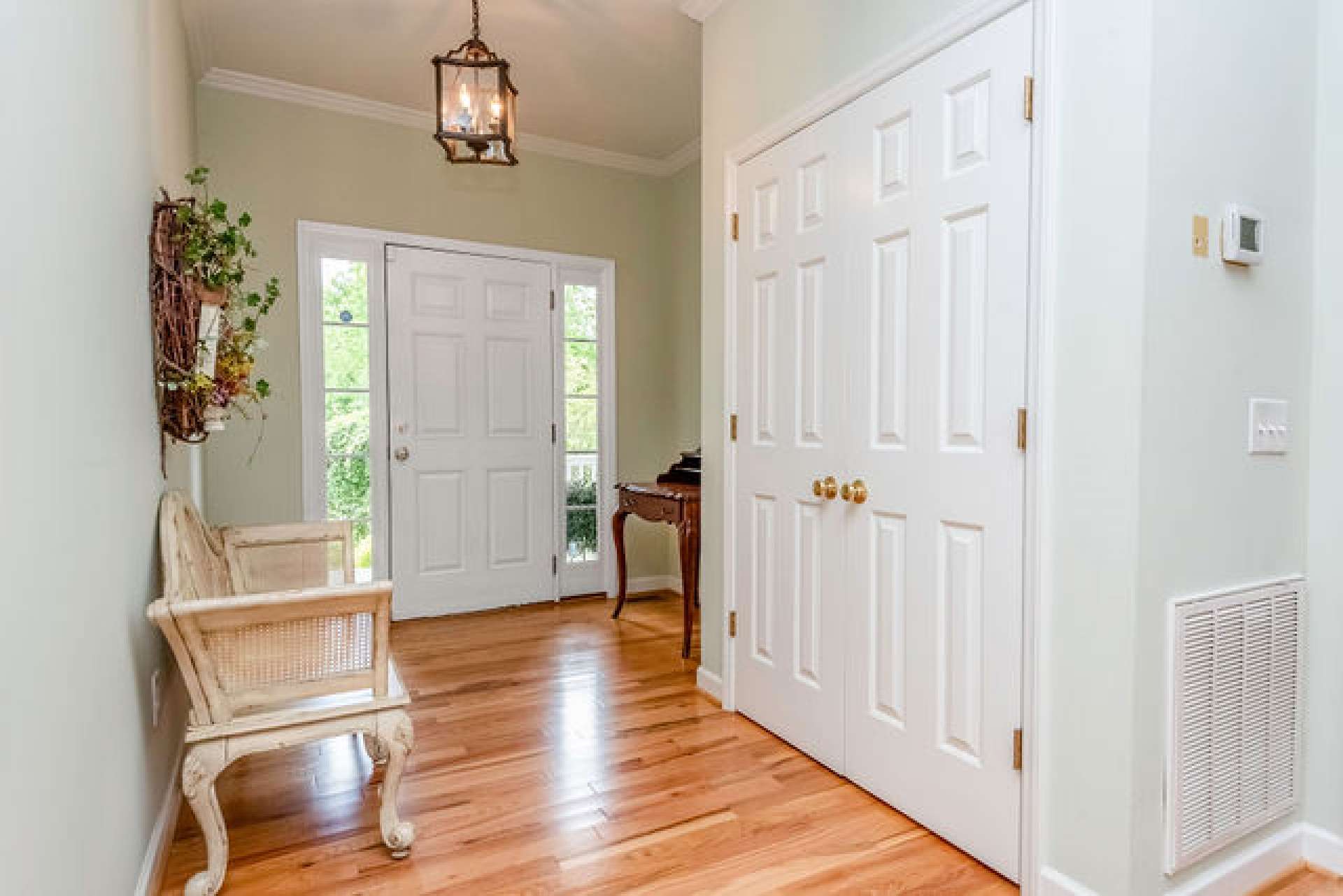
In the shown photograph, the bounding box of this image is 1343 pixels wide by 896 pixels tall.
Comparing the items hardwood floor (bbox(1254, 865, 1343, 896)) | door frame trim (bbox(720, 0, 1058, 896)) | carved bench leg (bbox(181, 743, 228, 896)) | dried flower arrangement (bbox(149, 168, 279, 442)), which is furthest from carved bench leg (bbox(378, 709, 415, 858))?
hardwood floor (bbox(1254, 865, 1343, 896))

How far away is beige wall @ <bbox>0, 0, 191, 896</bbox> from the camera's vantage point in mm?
988

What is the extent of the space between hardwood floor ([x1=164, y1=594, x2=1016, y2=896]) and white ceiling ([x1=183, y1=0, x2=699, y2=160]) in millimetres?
2772

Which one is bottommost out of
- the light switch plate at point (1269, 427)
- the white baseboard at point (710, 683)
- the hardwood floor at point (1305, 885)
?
the hardwood floor at point (1305, 885)

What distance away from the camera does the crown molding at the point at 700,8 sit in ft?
9.18

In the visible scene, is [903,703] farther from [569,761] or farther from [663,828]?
[569,761]

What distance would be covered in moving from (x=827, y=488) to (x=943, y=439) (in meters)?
0.47

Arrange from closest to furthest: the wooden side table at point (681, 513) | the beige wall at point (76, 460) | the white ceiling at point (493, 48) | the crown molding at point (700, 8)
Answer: the beige wall at point (76, 460), the crown molding at point (700, 8), the white ceiling at point (493, 48), the wooden side table at point (681, 513)

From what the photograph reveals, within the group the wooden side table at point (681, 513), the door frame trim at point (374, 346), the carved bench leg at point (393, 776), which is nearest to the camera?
the carved bench leg at point (393, 776)

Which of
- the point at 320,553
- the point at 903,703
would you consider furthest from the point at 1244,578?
the point at 320,553

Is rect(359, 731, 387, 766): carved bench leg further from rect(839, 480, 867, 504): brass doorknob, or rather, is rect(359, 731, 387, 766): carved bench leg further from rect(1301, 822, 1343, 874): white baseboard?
rect(1301, 822, 1343, 874): white baseboard

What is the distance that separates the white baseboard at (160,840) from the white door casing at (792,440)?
1786 mm

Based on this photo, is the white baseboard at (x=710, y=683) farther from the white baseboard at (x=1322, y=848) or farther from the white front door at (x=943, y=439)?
the white baseboard at (x=1322, y=848)

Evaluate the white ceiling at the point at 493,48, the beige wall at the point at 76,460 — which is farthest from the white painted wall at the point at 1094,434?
the white ceiling at the point at 493,48

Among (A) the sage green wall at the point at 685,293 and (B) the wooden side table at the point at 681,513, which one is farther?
(A) the sage green wall at the point at 685,293
